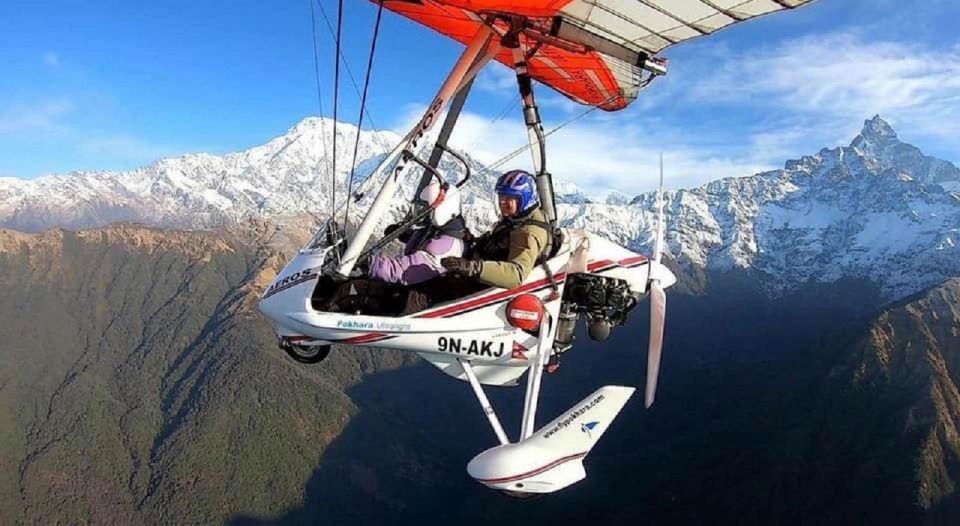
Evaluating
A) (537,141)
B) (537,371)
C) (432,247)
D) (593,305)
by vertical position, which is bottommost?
(537,371)

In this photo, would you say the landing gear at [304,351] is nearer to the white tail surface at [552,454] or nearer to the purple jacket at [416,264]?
the purple jacket at [416,264]

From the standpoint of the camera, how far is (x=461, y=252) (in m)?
11.2

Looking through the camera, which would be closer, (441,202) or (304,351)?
(441,202)

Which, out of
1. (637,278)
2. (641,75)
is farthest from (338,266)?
(641,75)

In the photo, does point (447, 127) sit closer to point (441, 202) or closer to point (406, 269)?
point (441, 202)

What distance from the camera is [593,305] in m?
11.2

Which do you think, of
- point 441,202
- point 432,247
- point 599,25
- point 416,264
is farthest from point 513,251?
point 599,25

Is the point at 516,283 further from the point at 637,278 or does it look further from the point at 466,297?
the point at 637,278

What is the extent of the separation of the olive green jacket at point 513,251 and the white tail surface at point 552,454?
208 centimetres

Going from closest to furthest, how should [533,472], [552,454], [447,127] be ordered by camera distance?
[533,472] → [552,454] → [447,127]

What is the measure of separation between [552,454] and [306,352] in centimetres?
439

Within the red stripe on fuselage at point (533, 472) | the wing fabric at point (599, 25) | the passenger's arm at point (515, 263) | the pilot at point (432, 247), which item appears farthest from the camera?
the pilot at point (432, 247)

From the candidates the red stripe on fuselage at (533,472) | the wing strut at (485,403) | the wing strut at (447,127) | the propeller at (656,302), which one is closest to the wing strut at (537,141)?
the wing strut at (447,127)

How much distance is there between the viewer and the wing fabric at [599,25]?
941 centimetres
